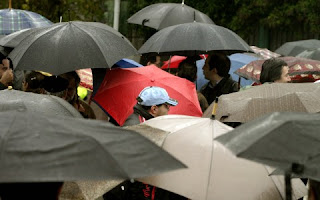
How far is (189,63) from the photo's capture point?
30.9 ft

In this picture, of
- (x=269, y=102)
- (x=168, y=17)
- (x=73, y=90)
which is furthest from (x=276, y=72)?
(x=168, y=17)

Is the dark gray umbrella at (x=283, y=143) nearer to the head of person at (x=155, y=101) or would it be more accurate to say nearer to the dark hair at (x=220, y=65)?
the head of person at (x=155, y=101)

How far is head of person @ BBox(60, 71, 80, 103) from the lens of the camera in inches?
287

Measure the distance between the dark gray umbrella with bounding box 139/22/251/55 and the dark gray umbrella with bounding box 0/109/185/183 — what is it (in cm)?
512

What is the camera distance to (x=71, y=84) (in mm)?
7375

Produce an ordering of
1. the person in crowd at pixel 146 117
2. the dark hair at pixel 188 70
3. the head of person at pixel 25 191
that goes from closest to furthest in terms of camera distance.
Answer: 1. the head of person at pixel 25 191
2. the person in crowd at pixel 146 117
3. the dark hair at pixel 188 70

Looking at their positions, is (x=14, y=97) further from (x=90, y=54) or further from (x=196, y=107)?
(x=196, y=107)

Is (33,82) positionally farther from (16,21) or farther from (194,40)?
(16,21)

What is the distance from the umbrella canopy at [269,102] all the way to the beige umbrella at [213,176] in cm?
103

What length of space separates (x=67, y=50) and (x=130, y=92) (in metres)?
1.01

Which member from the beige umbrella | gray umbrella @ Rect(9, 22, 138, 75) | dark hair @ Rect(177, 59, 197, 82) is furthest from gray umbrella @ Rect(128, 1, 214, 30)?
the beige umbrella

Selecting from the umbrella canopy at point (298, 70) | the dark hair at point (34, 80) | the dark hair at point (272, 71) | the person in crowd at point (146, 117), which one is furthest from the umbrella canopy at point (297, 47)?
the dark hair at point (34, 80)

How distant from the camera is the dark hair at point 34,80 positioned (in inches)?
288

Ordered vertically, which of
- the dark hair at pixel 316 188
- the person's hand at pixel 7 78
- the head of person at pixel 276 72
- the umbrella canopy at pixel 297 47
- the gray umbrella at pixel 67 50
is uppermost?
the dark hair at pixel 316 188
